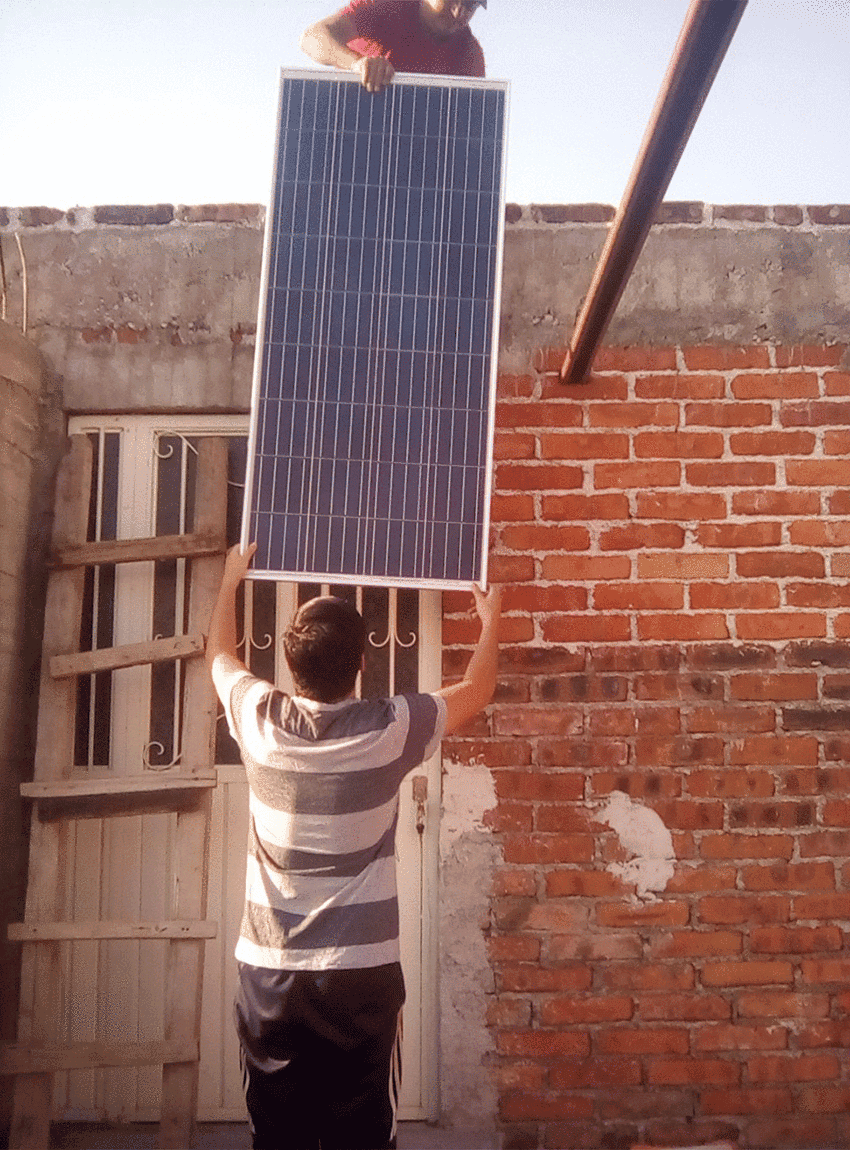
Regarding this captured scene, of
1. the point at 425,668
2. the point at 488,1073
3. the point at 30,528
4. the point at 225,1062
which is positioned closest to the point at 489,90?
the point at 425,668

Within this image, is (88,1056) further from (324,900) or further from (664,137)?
(664,137)

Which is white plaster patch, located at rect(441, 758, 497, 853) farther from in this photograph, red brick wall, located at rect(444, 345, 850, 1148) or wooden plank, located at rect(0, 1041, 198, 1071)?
wooden plank, located at rect(0, 1041, 198, 1071)

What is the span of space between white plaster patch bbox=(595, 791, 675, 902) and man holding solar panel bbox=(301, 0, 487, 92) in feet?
9.07

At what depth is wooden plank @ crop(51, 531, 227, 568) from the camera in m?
3.24

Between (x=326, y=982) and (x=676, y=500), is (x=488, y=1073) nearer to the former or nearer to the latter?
(x=326, y=982)

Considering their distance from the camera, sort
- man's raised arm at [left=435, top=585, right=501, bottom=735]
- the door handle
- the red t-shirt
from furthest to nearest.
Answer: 1. the door handle
2. the red t-shirt
3. man's raised arm at [left=435, top=585, right=501, bottom=735]

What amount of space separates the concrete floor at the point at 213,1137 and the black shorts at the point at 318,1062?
1.12 meters

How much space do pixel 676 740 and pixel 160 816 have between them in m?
1.98

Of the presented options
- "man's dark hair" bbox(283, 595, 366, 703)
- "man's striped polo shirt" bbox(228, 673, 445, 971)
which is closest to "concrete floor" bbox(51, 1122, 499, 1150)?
"man's striped polo shirt" bbox(228, 673, 445, 971)

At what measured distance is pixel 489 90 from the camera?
2885 millimetres

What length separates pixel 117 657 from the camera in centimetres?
319

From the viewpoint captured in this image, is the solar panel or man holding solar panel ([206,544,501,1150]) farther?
the solar panel

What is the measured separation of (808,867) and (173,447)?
115 inches

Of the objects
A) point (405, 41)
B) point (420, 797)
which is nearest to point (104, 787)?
point (420, 797)
